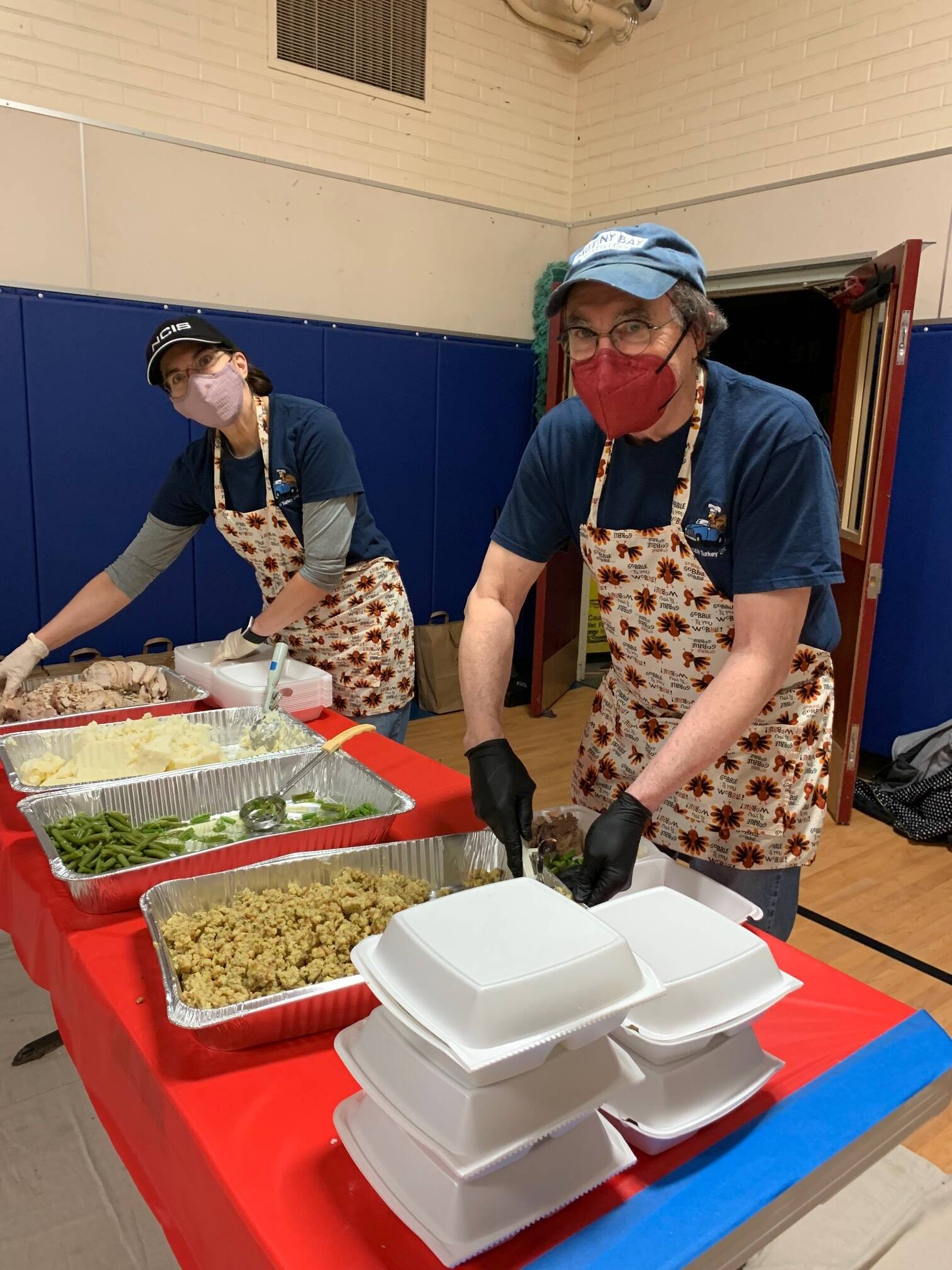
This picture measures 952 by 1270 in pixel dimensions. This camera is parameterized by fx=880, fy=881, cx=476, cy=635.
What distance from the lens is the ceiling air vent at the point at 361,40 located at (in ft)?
13.2

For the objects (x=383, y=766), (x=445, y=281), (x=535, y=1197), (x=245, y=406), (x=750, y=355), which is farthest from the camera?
(x=750, y=355)

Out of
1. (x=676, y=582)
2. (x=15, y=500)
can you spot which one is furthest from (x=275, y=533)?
(x=15, y=500)

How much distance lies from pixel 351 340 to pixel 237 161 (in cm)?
90

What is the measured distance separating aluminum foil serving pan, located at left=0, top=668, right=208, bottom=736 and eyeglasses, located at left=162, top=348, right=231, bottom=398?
2.32ft

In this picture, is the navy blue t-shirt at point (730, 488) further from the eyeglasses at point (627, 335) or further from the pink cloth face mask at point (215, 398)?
the pink cloth face mask at point (215, 398)

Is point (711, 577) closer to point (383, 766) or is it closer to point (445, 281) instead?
point (383, 766)

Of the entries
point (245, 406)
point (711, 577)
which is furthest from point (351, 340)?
point (711, 577)

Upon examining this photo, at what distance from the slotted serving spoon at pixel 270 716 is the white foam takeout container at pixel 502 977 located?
45.1 inches

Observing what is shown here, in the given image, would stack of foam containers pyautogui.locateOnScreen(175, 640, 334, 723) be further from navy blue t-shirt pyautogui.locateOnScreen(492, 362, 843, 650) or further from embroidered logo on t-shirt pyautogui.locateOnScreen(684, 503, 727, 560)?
embroidered logo on t-shirt pyautogui.locateOnScreen(684, 503, 727, 560)

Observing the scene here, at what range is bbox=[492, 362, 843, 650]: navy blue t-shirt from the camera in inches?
52.2

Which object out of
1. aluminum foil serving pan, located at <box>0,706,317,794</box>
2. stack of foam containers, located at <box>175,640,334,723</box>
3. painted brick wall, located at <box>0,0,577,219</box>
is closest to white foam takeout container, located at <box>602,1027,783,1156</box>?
aluminum foil serving pan, located at <box>0,706,317,794</box>

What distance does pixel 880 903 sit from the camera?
3.05m

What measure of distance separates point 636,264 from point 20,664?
5.73 ft

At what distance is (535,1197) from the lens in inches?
29.3
